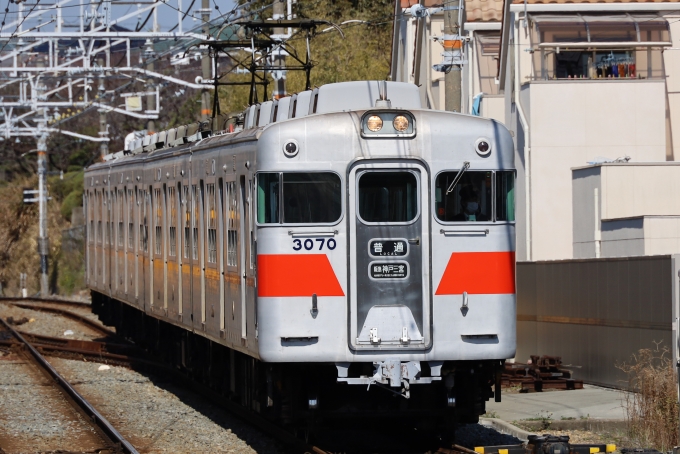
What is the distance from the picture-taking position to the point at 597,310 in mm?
14664

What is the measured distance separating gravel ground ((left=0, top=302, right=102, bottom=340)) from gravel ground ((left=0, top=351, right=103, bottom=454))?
→ 6728 mm

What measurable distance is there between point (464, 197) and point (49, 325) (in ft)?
59.0

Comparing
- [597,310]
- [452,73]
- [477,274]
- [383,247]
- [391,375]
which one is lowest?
[391,375]

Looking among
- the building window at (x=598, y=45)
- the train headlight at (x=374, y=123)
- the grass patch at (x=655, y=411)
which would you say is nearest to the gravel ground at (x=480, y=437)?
the grass patch at (x=655, y=411)

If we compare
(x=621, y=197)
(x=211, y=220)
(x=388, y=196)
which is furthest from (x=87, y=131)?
(x=388, y=196)

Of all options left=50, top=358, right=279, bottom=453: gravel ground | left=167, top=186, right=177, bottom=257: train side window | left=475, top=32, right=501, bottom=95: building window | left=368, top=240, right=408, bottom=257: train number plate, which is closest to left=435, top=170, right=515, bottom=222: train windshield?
left=368, top=240, right=408, bottom=257: train number plate

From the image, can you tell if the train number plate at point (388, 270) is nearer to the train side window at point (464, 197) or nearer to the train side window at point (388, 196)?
the train side window at point (388, 196)

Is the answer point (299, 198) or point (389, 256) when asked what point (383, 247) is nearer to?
point (389, 256)

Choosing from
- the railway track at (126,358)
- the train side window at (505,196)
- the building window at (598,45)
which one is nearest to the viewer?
the train side window at (505,196)

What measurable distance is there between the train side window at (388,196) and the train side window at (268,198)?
680 millimetres

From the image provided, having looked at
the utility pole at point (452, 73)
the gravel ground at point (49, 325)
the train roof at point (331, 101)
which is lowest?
the gravel ground at point (49, 325)

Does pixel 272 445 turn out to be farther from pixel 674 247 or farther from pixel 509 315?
pixel 674 247

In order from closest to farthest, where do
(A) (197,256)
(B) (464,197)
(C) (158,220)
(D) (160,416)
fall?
(B) (464,197), (A) (197,256), (D) (160,416), (C) (158,220)

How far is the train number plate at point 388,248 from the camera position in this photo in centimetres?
1009
